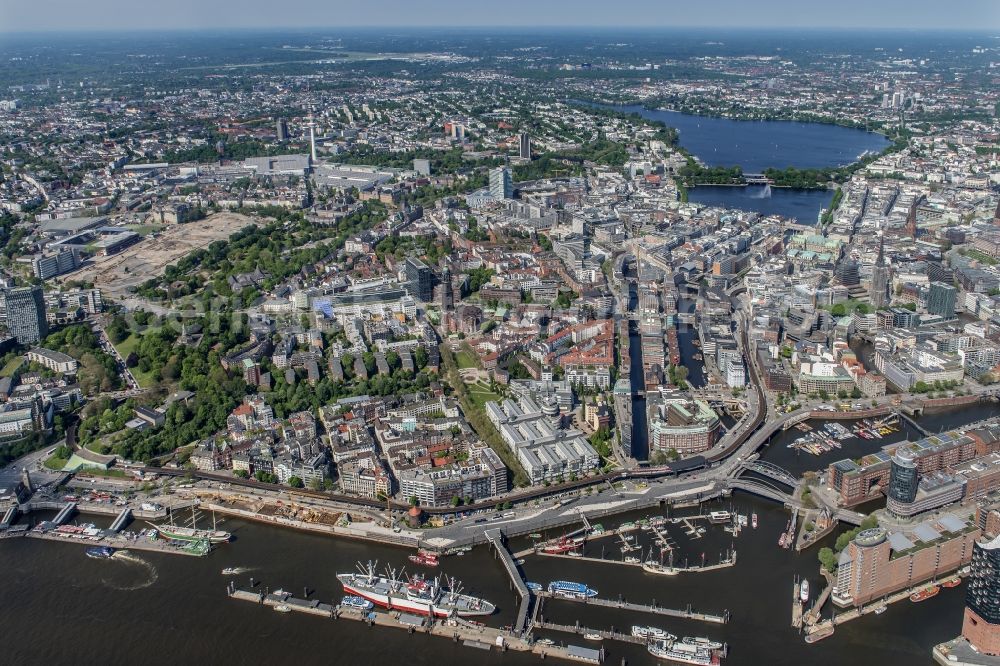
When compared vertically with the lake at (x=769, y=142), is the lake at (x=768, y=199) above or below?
below

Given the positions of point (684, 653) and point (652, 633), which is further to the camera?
point (652, 633)

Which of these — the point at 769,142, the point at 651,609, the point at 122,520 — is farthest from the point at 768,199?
the point at 122,520

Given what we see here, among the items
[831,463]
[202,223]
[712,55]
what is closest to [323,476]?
[831,463]

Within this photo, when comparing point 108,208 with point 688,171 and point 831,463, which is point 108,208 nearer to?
Result: point 688,171

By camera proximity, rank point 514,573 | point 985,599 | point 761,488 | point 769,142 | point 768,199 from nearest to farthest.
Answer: point 985,599
point 514,573
point 761,488
point 768,199
point 769,142

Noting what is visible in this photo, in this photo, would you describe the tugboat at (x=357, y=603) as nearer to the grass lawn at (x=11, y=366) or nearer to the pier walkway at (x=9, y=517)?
the pier walkway at (x=9, y=517)

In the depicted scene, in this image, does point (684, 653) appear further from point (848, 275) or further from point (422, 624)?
point (848, 275)

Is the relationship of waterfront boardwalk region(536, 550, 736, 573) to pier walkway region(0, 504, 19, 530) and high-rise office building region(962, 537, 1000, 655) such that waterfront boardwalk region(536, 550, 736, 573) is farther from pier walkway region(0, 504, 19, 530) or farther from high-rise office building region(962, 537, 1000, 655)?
pier walkway region(0, 504, 19, 530)

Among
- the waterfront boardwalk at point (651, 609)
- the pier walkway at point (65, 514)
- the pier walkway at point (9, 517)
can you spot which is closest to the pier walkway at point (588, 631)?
the waterfront boardwalk at point (651, 609)
